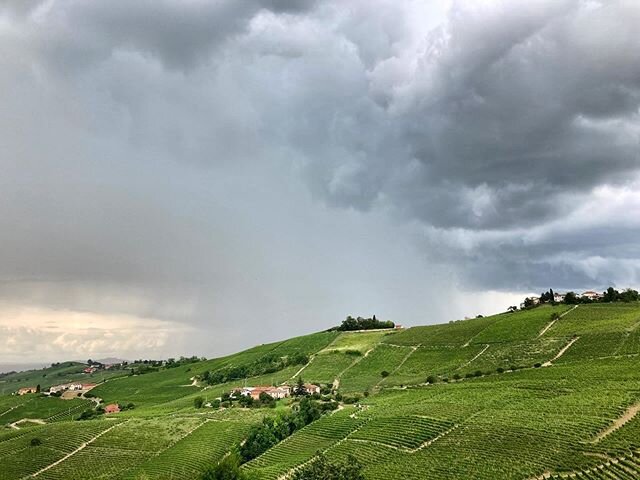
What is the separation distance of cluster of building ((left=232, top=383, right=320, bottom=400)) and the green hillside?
5425 mm

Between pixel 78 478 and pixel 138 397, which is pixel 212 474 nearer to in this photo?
pixel 78 478

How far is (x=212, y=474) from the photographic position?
62.4 meters

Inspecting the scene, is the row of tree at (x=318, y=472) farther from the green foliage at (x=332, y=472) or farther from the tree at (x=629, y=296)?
the tree at (x=629, y=296)

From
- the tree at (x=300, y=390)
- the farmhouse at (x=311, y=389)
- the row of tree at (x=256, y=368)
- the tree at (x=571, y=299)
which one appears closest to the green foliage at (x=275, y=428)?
the tree at (x=300, y=390)

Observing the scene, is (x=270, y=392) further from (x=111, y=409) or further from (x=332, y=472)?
(x=332, y=472)

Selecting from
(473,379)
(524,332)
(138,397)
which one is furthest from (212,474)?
(138,397)

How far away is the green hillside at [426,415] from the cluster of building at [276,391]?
17.8ft

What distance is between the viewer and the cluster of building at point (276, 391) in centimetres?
12474

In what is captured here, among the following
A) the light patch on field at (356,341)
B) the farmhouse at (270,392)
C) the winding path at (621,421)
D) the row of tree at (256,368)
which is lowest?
the winding path at (621,421)

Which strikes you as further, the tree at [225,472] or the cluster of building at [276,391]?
the cluster of building at [276,391]

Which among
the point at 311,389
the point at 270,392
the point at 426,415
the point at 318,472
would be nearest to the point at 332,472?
the point at 318,472

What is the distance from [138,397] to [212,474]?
116302mm

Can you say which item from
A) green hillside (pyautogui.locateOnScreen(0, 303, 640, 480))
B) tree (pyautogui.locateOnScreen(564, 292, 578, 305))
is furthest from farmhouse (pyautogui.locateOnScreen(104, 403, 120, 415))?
tree (pyautogui.locateOnScreen(564, 292, 578, 305))

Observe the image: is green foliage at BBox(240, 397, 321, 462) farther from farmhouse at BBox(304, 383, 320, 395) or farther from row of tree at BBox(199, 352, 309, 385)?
row of tree at BBox(199, 352, 309, 385)
